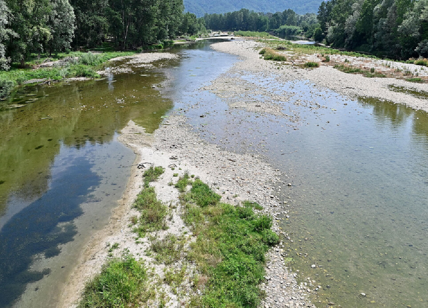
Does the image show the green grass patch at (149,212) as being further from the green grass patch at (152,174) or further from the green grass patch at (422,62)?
the green grass patch at (422,62)

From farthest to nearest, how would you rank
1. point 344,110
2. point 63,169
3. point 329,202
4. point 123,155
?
point 344,110, point 123,155, point 63,169, point 329,202

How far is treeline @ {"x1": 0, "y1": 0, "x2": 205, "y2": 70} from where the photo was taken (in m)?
41.5

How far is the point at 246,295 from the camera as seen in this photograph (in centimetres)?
909

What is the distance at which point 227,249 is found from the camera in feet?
36.6

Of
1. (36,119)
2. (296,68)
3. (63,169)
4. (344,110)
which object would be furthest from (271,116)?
(296,68)

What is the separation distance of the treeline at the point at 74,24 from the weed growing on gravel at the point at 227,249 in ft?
133

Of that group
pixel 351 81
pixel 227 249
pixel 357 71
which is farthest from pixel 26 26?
pixel 357 71

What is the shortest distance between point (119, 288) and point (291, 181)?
11379 mm

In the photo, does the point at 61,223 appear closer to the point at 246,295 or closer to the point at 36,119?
the point at 246,295

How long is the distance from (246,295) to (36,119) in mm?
27677

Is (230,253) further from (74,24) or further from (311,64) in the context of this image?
(74,24)

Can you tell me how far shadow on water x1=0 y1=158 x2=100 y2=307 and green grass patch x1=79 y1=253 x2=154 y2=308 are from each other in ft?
8.83

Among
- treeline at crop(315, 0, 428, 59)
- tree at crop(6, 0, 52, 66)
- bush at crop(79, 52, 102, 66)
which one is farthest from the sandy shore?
treeline at crop(315, 0, 428, 59)

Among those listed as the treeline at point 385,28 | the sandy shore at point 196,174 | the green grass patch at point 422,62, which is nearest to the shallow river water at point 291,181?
the sandy shore at point 196,174
